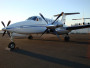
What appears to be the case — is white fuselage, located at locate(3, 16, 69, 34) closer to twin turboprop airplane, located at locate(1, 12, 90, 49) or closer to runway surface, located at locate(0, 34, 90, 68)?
twin turboprop airplane, located at locate(1, 12, 90, 49)

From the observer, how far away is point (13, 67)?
14.4ft

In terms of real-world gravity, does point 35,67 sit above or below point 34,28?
below

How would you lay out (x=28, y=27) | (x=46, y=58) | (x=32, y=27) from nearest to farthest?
(x=46, y=58), (x=28, y=27), (x=32, y=27)

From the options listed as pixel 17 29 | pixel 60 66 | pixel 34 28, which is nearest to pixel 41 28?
pixel 34 28

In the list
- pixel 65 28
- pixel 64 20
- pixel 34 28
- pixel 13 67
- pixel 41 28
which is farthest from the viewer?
pixel 64 20

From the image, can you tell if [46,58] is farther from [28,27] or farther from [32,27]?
[32,27]

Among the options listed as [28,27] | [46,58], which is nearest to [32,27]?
[28,27]

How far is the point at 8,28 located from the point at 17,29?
1057 millimetres

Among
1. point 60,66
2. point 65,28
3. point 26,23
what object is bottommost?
point 60,66

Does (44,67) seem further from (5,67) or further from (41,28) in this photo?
(41,28)

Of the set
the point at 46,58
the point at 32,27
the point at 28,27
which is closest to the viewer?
the point at 46,58

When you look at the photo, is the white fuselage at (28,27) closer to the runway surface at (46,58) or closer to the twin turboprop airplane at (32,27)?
the twin turboprop airplane at (32,27)

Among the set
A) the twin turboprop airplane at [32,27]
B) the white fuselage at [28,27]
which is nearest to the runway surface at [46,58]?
the twin turboprop airplane at [32,27]

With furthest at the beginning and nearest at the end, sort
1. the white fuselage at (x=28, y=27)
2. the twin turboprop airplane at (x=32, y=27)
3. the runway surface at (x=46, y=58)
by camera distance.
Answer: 1. the white fuselage at (x=28, y=27)
2. the twin turboprop airplane at (x=32, y=27)
3. the runway surface at (x=46, y=58)
